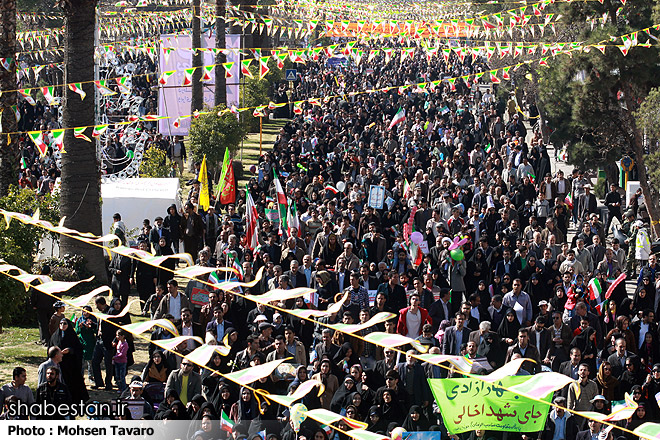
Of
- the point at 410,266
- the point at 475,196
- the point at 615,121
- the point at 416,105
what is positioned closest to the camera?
the point at 410,266

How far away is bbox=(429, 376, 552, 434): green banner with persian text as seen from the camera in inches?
388

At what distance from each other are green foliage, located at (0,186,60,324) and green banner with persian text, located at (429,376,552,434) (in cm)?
657

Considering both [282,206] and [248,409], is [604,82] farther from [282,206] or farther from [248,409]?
[248,409]

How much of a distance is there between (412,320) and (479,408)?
11.9 ft

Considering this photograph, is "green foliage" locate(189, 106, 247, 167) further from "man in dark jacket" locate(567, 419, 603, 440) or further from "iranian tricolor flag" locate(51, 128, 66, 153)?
"man in dark jacket" locate(567, 419, 603, 440)

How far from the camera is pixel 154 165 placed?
24891mm

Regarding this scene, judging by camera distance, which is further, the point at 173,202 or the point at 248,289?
the point at 173,202

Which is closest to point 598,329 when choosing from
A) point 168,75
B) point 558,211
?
point 558,211

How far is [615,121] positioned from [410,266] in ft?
31.7

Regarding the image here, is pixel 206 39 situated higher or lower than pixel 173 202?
higher

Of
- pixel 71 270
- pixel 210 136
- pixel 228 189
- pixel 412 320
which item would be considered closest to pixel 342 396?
pixel 412 320

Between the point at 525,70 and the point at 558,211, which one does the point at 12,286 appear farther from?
the point at 525,70

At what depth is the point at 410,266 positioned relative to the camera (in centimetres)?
1638

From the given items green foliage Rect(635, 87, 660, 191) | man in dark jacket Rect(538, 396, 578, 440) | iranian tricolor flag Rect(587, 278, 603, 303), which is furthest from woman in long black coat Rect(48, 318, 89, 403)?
green foliage Rect(635, 87, 660, 191)
